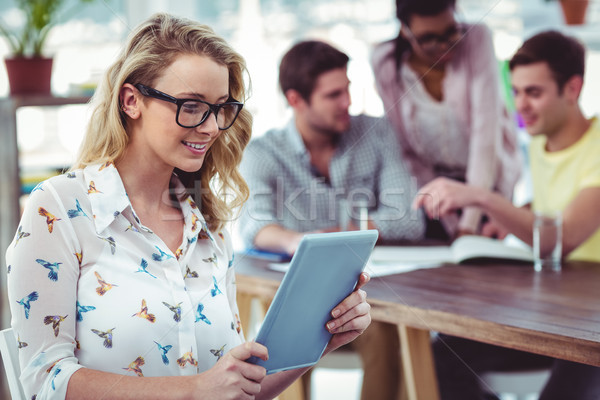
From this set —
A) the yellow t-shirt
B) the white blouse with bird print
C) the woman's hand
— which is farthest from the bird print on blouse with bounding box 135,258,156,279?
the yellow t-shirt

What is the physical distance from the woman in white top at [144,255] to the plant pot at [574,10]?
180 centimetres

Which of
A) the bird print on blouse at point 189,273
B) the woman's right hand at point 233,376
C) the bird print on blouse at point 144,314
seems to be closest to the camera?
the woman's right hand at point 233,376

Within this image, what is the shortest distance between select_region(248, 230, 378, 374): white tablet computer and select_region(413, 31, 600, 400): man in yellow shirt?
81 centimetres

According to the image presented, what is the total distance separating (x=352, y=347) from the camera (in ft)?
6.47

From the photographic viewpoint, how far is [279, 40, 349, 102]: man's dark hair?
227cm

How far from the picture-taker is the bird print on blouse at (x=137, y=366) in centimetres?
102

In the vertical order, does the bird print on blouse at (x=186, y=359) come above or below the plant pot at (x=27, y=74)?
below

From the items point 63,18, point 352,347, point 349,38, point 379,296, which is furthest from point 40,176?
point 349,38

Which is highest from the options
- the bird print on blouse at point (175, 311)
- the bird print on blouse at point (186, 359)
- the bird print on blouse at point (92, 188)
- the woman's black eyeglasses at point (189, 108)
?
the woman's black eyeglasses at point (189, 108)

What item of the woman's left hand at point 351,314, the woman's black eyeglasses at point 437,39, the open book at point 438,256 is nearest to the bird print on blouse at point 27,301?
the woman's left hand at point 351,314

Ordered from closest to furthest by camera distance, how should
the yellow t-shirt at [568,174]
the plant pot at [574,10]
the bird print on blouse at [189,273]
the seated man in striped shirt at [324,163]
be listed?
the bird print on blouse at [189,273] → the yellow t-shirt at [568,174] → the seated man in striped shirt at [324,163] → the plant pot at [574,10]

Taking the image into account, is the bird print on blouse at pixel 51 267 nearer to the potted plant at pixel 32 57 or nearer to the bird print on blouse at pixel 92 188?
the bird print on blouse at pixel 92 188

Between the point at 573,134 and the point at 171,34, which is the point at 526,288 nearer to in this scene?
the point at 573,134

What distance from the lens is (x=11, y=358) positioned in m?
1.05
